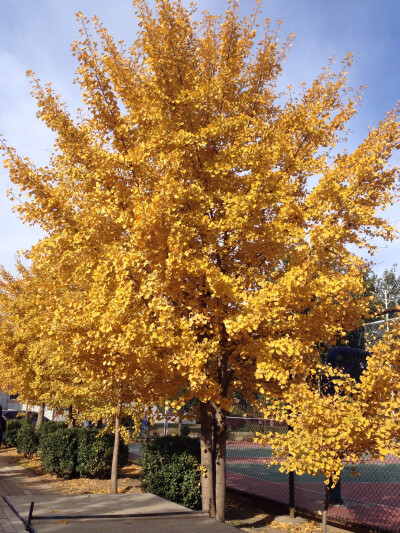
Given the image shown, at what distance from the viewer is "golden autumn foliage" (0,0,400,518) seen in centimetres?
519

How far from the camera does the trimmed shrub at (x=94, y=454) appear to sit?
11117 millimetres

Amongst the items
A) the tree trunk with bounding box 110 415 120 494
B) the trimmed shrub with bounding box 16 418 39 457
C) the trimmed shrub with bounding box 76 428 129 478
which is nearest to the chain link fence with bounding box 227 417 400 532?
the tree trunk with bounding box 110 415 120 494

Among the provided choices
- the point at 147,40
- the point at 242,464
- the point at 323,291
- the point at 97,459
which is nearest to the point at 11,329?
the point at 97,459

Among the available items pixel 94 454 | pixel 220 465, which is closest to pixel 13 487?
pixel 94 454

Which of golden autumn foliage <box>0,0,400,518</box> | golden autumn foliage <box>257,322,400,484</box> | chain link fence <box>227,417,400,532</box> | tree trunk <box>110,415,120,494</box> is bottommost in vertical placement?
chain link fence <box>227,417,400,532</box>

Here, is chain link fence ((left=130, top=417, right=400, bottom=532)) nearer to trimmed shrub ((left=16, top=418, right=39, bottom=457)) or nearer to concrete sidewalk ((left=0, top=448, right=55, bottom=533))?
concrete sidewalk ((left=0, top=448, right=55, bottom=533))

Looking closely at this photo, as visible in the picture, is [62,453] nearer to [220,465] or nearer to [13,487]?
[13,487]

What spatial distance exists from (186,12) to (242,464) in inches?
586

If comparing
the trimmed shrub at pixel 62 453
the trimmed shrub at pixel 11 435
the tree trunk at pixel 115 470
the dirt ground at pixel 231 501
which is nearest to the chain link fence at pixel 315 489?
the dirt ground at pixel 231 501

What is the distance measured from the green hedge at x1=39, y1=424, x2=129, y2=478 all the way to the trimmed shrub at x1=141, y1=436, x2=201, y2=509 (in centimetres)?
297

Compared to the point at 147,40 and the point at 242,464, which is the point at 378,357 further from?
the point at 242,464

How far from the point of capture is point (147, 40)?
253 inches

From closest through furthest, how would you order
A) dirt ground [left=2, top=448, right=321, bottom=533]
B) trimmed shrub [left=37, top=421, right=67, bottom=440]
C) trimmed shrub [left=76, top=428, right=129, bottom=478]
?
1. dirt ground [left=2, top=448, right=321, bottom=533]
2. trimmed shrub [left=76, top=428, right=129, bottom=478]
3. trimmed shrub [left=37, top=421, right=67, bottom=440]

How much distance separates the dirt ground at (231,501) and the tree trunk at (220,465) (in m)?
0.58
